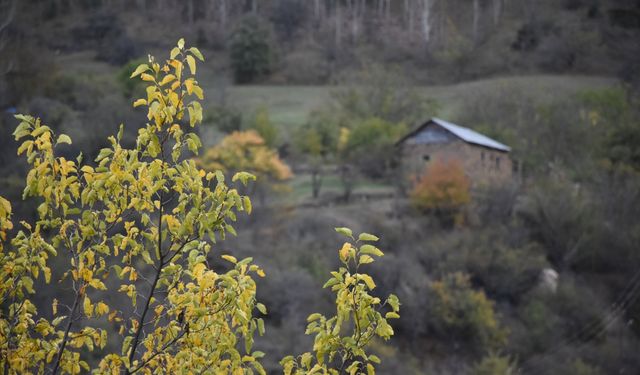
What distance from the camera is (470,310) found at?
114 ft

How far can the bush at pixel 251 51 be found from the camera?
71.7 metres

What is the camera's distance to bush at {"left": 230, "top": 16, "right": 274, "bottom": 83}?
71.7 meters

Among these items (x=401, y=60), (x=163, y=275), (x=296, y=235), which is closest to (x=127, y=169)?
(x=163, y=275)

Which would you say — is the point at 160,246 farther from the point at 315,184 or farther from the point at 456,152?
the point at 456,152

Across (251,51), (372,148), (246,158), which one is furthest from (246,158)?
(251,51)

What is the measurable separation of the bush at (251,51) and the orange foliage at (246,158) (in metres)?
29.0

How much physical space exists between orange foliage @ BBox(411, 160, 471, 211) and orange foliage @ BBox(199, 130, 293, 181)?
263 inches

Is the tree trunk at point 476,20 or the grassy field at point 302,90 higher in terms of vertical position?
the tree trunk at point 476,20

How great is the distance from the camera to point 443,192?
41.1 m

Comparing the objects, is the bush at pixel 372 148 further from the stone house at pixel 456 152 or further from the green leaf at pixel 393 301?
Result: the green leaf at pixel 393 301

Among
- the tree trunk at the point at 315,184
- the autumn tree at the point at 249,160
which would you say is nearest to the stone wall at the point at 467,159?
the tree trunk at the point at 315,184

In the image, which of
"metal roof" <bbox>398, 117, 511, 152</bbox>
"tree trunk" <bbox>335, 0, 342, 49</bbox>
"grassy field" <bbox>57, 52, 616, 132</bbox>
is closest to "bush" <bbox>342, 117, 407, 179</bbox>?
"metal roof" <bbox>398, 117, 511, 152</bbox>

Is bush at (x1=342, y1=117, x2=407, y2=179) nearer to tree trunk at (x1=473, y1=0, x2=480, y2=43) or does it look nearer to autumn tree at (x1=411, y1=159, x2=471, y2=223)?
autumn tree at (x1=411, y1=159, x2=471, y2=223)

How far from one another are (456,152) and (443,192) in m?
4.67
